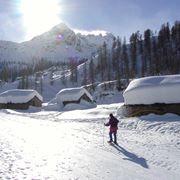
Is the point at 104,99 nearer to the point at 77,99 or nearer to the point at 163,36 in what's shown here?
the point at 77,99

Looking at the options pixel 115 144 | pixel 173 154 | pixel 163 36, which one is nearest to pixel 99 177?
pixel 173 154

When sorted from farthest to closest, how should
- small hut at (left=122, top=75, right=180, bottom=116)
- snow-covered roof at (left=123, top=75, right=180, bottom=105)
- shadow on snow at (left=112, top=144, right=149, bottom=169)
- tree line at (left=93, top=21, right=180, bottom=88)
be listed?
tree line at (left=93, top=21, right=180, bottom=88)
snow-covered roof at (left=123, top=75, right=180, bottom=105)
small hut at (left=122, top=75, right=180, bottom=116)
shadow on snow at (left=112, top=144, right=149, bottom=169)

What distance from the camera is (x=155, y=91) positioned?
32.9 meters

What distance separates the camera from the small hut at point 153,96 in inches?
1236

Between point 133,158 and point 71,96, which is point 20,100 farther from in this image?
point 133,158

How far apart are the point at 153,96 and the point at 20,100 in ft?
140

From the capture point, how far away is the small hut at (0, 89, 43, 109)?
70.5m

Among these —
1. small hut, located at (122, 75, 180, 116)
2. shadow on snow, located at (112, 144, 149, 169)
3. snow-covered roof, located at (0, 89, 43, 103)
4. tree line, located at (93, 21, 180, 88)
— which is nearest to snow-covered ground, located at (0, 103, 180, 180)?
shadow on snow, located at (112, 144, 149, 169)

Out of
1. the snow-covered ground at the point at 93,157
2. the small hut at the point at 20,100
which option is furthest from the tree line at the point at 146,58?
the snow-covered ground at the point at 93,157

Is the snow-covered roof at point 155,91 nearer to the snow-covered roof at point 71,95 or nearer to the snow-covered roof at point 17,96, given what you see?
the snow-covered roof at point 71,95

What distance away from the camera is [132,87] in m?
35.7

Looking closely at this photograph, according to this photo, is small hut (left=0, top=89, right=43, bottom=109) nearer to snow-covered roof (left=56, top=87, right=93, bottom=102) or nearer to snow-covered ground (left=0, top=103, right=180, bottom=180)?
snow-covered roof (left=56, top=87, right=93, bottom=102)

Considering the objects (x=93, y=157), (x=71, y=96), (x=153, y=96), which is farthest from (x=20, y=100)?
(x=93, y=157)

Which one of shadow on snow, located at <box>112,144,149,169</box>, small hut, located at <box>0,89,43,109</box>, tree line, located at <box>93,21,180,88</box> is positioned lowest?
shadow on snow, located at <box>112,144,149,169</box>
